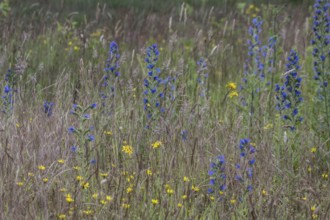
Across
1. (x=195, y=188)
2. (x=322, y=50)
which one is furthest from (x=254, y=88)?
(x=195, y=188)

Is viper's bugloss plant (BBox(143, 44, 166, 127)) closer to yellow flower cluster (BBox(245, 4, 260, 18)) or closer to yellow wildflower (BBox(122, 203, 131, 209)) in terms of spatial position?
yellow wildflower (BBox(122, 203, 131, 209))

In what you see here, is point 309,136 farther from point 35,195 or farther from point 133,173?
point 35,195

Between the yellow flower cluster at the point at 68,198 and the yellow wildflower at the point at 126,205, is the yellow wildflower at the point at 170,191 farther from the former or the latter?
the yellow flower cluster at the point at 68,198

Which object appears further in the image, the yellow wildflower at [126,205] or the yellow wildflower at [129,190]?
the yellow wildflower at [129,190]

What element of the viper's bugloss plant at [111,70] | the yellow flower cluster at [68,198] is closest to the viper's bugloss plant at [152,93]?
the viper's bugloss plant at [111,70]

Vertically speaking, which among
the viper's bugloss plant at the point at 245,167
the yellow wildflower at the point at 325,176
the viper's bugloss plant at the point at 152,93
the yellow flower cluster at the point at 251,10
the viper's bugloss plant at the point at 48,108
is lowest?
the yellow wildflower at the point at 325,176

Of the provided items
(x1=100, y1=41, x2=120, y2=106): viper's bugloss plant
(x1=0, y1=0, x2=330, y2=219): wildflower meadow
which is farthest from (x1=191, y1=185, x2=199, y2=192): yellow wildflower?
(x1=100, y1=41, x2=120, y2=106): viper's bugloss plant

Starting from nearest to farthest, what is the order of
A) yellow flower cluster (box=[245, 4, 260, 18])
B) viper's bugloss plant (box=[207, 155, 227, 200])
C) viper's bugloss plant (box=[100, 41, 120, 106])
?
1. viper's bugloss plant (box=[207, 155, 227, 200])
2. viper's bugloss plant (box=[100, 41, 120, 106])
3. yellow flower cluster (box=[245, 4, 260, 18])

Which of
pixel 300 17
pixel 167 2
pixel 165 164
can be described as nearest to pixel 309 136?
pixel 165 164

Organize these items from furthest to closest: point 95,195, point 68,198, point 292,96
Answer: point 292,96 → point 95,195 → point 68,198

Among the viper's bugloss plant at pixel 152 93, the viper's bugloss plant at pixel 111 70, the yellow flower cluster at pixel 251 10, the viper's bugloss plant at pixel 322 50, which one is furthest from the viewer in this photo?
the yellow flower cluster at pixel 251 10

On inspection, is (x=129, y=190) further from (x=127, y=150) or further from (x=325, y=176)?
(x=325, y=176)

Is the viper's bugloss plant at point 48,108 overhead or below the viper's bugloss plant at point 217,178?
overhead

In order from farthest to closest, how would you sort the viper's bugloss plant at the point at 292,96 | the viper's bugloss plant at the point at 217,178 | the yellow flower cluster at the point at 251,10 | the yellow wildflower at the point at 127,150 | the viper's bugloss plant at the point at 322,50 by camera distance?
the yellow flower cluster at the point at 251,10 → the viper's bugloss plant at the point at 322,50 → the viper's bugloss plant at the point at 292,96 → the yellow wildflower at the point at 127,150 → the viper's bugloss plant at the point at 217,178
